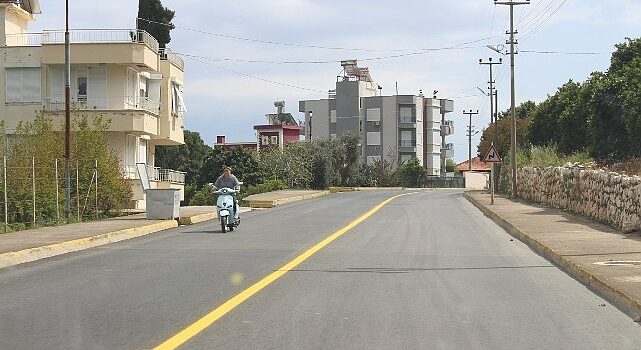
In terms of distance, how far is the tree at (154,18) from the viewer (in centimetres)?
5669

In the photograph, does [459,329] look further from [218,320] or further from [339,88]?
[339,88]

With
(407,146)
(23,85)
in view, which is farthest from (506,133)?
(407,146)

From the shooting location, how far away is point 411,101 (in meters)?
123

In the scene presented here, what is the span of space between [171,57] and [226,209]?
3038 centimetres

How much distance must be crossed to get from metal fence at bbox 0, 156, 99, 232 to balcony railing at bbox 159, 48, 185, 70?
2085 cm

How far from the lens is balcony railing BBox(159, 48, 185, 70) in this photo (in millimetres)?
51250

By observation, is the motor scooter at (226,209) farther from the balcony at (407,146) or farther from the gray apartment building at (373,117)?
the balcony at (407,146)

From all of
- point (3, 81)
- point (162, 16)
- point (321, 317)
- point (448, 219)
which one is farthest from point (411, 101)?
point (321, 317)

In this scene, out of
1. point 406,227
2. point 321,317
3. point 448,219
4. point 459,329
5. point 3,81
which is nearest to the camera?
point 459,329

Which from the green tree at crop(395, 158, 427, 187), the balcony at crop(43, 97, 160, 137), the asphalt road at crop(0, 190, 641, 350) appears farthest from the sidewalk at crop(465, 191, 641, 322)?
the green tree at crop(395, 158, 427, 187)

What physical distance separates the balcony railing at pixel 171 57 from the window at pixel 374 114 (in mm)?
70881

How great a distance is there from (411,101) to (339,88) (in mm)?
10441

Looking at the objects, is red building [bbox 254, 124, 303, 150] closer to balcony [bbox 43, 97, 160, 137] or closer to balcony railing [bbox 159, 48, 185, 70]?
balcony railing [bbox 159, 48, 185, 70]

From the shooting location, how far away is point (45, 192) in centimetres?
2847
